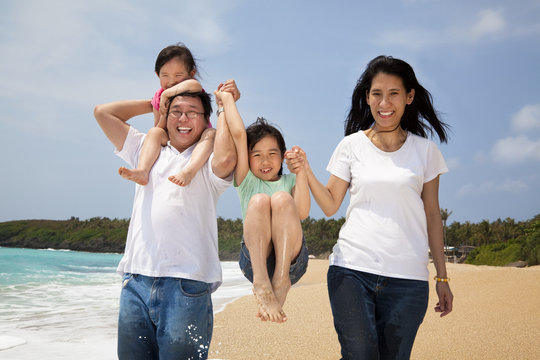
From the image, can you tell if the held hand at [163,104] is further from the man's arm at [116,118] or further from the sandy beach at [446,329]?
the sandy beach at [446,329]

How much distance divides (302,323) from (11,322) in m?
5.92

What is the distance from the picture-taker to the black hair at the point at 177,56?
3795 mm

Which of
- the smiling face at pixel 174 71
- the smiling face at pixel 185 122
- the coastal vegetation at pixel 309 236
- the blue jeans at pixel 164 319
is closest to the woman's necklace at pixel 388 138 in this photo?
the smiling face at pixel 185 122

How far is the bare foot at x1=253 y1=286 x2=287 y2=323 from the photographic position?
268 centimetres

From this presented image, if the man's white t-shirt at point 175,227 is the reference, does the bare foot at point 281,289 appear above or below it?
below

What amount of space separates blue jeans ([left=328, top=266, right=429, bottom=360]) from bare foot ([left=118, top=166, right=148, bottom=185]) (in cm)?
123

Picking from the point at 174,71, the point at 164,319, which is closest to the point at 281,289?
the point at 164,319

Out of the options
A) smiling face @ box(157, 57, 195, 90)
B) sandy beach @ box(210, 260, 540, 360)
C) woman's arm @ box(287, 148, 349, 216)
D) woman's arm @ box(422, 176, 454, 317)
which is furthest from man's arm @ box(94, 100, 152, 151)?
sandy beach @ box(210, 260, 540, 360)

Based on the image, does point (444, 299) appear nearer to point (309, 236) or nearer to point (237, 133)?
point (237, 133)

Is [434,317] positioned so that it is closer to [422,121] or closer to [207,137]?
[422,121]

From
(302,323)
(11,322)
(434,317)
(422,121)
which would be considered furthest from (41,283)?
(422,121)

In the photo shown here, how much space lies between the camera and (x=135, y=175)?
2.71m

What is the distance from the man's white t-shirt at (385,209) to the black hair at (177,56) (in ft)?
5.02

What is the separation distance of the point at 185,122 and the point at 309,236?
38.0 meters
